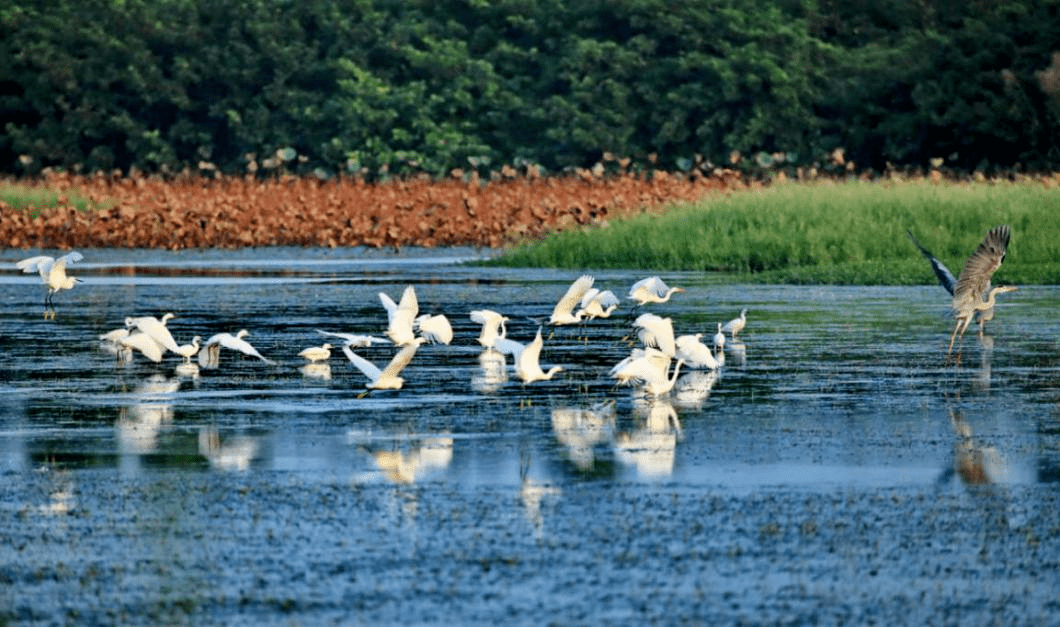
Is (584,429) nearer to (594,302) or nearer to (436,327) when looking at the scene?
(436,327)

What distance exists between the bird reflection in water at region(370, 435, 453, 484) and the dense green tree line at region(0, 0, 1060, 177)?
151 feet

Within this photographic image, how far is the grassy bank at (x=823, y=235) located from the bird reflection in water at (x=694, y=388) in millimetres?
12261

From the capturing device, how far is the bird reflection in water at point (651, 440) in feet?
36.5

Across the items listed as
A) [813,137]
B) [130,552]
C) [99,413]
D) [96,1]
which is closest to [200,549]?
[130,552]

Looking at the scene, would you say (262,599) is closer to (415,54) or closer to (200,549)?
(200,549)

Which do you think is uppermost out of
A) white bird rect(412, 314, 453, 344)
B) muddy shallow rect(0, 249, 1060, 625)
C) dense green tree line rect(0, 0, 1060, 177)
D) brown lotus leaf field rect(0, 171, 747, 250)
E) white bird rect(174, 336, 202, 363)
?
dense green tree line rect(0, 0, 1060, 177)

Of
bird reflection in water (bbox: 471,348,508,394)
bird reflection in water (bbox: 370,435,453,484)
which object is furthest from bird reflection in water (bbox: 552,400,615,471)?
bird reflection in water (bbox: 471,348,508,394)

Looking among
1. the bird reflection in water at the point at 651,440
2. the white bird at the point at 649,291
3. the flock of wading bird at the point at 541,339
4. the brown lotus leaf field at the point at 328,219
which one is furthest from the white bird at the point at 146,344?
the brown lotus leaf field at the point at 328,219

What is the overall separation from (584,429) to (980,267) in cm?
577

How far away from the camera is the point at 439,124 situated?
63188 mm

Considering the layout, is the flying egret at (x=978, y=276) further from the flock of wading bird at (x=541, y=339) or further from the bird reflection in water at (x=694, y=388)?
the bird reflection in water at (x=694, y=388)

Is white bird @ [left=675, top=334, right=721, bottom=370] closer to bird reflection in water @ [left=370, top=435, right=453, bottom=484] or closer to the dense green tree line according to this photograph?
bird reflection in water @ [left=370, top=435, right=453, bottom=484]

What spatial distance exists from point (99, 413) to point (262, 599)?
603 cm

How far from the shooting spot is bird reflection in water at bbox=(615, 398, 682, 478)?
11117 millimetres
